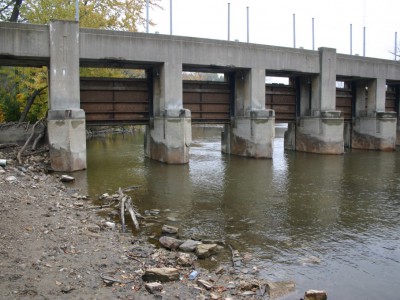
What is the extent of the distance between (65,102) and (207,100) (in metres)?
9.04

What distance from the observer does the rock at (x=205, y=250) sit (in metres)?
7.16

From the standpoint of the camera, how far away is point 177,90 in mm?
19875

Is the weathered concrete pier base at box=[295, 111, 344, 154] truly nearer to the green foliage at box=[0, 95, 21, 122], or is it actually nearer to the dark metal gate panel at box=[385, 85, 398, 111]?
the dark metal gate panel at box=[385, 85, 398, 111]

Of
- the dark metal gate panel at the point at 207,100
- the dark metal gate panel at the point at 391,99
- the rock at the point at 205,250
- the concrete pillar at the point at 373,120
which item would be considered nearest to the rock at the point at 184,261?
the rock at the point at 205,250

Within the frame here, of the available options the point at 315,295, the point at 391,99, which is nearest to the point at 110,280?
the point at 315,295

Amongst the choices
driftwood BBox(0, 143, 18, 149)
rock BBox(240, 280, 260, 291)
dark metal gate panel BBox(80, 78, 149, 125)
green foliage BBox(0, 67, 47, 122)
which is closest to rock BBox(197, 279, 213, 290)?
rock BBox(240, 280, 260, 291)

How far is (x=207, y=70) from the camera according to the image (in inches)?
908

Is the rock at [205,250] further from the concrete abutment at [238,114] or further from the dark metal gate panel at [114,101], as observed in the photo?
the dark metal gate panel at [114,101]

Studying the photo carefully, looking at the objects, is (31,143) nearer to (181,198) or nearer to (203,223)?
(181,198)

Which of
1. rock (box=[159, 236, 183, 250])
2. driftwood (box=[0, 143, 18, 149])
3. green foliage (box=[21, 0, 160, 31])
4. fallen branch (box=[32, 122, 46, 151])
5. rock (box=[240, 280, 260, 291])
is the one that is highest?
green foliage (box=[21, 0, 160, 31])

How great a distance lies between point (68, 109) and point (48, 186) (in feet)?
16.7

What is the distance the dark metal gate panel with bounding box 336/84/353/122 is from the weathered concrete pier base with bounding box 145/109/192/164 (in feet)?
48.3

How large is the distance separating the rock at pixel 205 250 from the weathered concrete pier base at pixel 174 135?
40.3ft

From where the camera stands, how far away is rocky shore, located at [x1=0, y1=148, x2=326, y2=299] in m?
5.24
